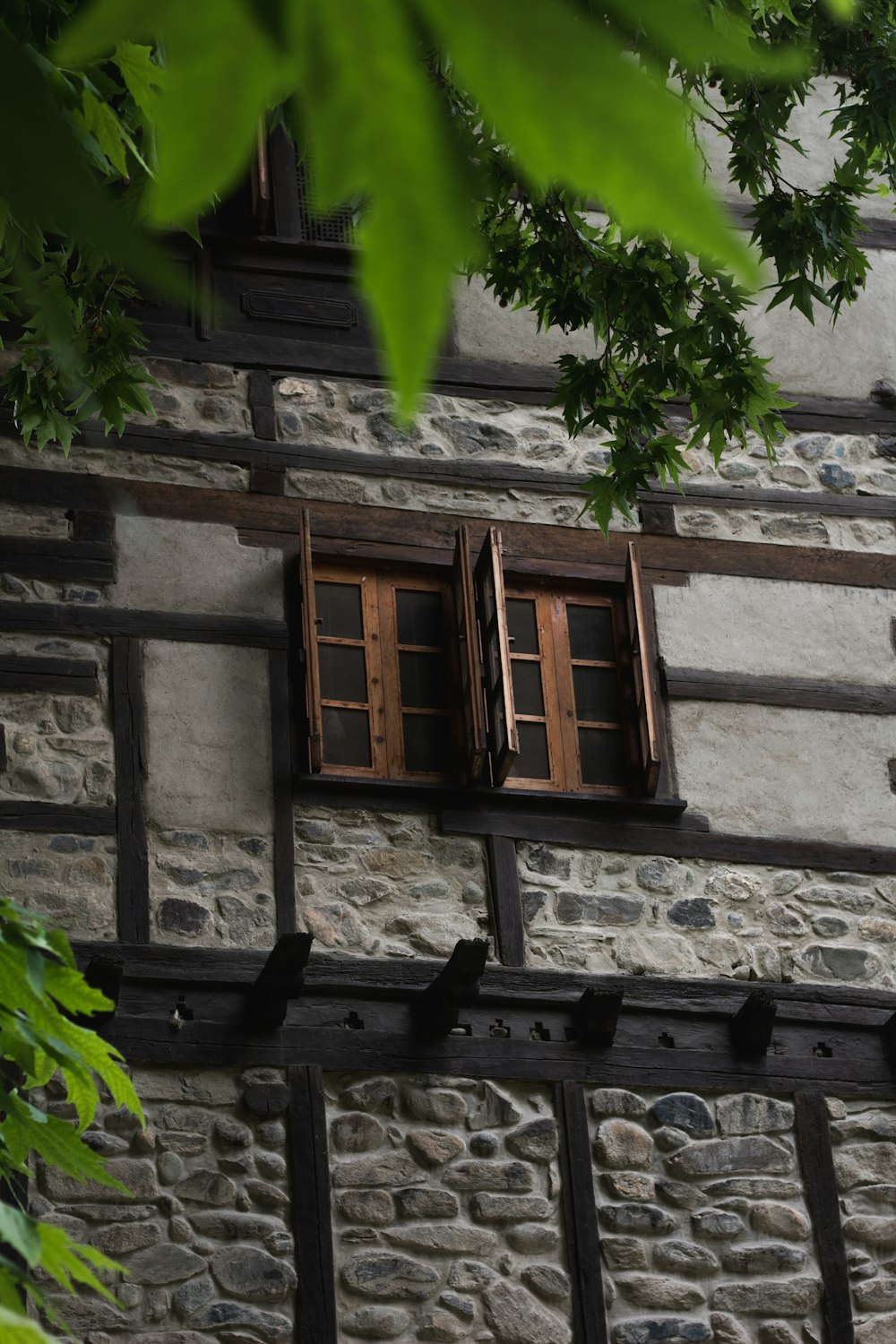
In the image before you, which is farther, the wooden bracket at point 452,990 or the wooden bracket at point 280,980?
the wooden bracket at point 452,990

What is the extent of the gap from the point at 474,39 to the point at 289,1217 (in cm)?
496

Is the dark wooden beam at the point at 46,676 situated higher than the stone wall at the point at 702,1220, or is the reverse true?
the dark wooden beam at the point at 46,676

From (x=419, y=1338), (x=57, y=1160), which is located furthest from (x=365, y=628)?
(x=57, y=1160)

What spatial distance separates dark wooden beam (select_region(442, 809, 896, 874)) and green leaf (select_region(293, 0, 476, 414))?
5291 millimetres

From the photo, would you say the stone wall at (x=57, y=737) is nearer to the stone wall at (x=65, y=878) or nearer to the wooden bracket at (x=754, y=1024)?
the stone wall at (x=65, y=878)

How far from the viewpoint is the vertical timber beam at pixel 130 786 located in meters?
5.37

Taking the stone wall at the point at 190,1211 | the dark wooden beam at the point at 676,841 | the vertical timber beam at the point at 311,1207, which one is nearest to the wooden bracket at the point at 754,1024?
the dark wooden beam at the point at 676,841

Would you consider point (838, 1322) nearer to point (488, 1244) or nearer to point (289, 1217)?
point (488, 1244)

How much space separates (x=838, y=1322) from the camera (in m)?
5.36

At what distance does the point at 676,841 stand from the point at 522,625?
3.02 feet

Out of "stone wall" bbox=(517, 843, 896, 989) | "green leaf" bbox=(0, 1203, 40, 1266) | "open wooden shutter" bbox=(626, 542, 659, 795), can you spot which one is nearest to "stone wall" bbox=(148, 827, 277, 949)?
"stone wall" bbox=(517, 843, 896, 989)

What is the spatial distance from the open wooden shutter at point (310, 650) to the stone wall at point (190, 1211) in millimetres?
1021

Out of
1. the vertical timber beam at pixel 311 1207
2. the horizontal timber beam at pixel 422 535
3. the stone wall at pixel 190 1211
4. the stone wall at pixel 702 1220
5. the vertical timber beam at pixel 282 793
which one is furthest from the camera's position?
the horizontal timber beam at pixel 422 535

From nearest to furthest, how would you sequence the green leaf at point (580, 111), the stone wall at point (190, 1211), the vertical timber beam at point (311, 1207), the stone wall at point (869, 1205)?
the green leaf at point (580, 111) < the stone wall at point (190, 1211) < the vertical timber beam at point (311, 1207) < the stone wall at point (869, 1205)
